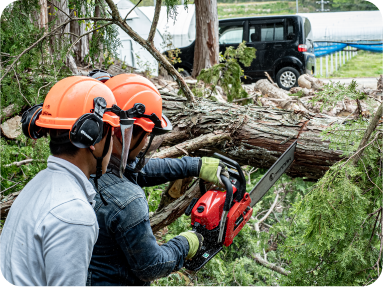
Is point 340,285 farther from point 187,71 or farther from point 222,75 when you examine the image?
point 187,71

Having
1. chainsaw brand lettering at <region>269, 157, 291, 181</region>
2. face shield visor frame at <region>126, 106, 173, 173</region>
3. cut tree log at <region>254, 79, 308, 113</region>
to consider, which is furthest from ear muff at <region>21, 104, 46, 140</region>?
cut tree log at <region>254, 79, 308, 113</region>

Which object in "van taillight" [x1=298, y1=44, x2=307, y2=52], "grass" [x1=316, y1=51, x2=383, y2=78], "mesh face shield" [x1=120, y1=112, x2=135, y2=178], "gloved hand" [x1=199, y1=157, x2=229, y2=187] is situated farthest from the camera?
"grass" [x1=316, y1=51, x2=383, y2=78]

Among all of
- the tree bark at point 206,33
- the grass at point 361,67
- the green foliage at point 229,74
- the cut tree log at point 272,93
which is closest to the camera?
the green foliage at point 229,74

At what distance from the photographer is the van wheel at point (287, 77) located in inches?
392

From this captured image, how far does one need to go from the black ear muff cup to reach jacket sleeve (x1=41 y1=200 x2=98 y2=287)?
262mm

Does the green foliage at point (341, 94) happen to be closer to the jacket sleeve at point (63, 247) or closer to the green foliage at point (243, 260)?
the green foliage at point (243, 260)

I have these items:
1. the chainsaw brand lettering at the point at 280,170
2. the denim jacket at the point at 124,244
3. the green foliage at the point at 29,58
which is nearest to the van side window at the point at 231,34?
the green foliage at the point at 29,58

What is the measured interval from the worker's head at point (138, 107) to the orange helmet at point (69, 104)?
0.35 metres

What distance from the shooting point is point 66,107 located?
136 cm

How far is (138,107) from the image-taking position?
1.76 metres

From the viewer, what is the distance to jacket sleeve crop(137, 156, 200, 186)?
238 cm

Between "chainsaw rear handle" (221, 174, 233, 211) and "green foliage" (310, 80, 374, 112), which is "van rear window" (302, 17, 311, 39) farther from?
"chainsaw rear handle" (221, 174, 233, 211)

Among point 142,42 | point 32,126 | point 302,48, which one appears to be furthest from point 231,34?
point 32,126

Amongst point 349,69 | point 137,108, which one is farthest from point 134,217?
point 349,69
